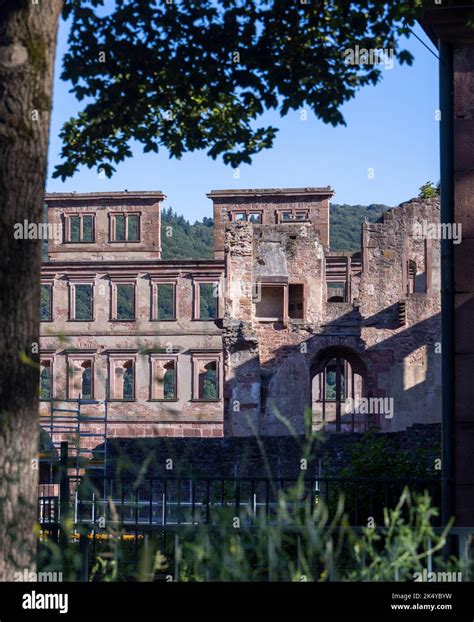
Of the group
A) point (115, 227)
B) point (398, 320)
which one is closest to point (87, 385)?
point (115, 227)

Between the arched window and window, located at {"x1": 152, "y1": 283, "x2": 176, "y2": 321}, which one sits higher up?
window, located at {"x1": 152, "y1": 283, "x2": 176, "y2": 321}

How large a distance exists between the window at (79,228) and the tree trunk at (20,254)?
1787 inches

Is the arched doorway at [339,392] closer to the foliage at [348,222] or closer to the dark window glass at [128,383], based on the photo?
the dark window glass at [128,383]

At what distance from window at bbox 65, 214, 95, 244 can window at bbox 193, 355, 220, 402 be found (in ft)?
28.9

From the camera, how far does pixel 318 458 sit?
19875mm

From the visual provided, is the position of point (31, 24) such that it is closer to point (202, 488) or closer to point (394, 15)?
point (394, 15)

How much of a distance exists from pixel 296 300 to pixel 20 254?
97.6ft

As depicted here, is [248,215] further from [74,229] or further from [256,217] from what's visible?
[74,229]

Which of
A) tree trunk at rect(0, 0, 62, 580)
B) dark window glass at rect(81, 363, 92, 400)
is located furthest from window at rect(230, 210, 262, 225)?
tree trunk at rect(0, 0, 62, 580)

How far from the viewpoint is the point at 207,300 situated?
54.6 m

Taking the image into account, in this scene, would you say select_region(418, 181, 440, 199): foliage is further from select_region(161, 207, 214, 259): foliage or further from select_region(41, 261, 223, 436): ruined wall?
select_region(161, 207, 214, 259): foliage

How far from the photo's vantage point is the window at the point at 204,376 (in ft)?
153

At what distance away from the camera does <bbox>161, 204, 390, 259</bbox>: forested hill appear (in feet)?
231
